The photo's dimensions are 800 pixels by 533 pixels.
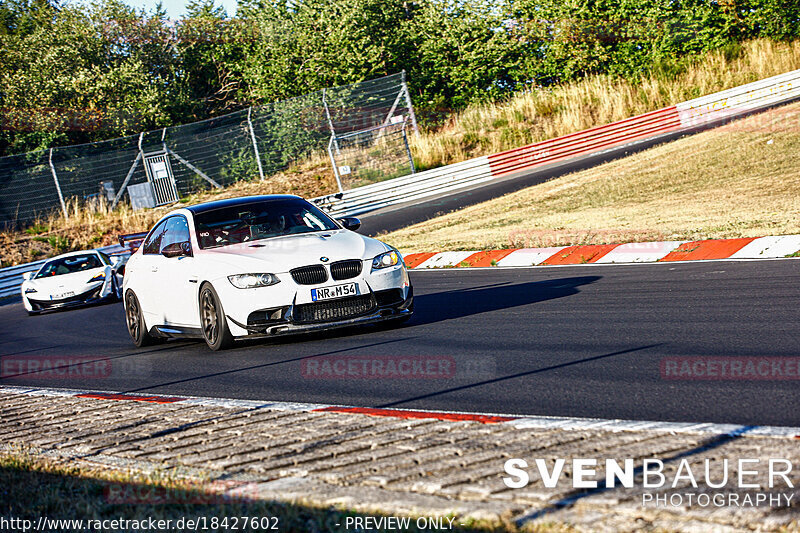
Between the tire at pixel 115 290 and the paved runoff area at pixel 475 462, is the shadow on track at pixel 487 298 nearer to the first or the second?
the paved runoff area at pixel 475 462

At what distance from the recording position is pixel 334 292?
9.05 metres

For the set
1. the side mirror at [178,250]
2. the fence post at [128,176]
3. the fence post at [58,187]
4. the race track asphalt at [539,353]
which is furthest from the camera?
the fence post at [128,176]

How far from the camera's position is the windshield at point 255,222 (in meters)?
10.1

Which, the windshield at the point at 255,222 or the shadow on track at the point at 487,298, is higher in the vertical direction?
the windshield at the point at 255,222

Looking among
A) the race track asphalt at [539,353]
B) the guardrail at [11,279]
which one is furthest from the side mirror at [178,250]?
the guardrail at [11,279]

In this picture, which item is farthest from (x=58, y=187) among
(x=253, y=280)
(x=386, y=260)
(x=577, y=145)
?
(x=386, y=260)

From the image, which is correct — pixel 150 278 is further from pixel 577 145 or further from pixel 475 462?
pixel 577 145

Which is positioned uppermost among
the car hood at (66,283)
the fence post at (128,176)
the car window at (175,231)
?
the fence post at (128,176)

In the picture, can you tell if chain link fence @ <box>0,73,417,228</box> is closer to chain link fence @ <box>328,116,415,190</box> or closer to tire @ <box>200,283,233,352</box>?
chain link fence @ <box>328,116,415,190</box>

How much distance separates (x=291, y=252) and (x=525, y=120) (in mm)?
30952

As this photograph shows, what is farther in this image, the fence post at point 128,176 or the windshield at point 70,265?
the fence post at point 128,176

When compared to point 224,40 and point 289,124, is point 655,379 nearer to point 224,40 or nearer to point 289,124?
point 289,124

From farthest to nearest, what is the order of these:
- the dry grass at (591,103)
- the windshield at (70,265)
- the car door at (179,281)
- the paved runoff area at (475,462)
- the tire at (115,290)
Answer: the dry grass at (591,103), the windshield at (70,265), the tire at (115,290), the car door at (179,281), the paved runoff area at (475,462)

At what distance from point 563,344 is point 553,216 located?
43.2 ft
